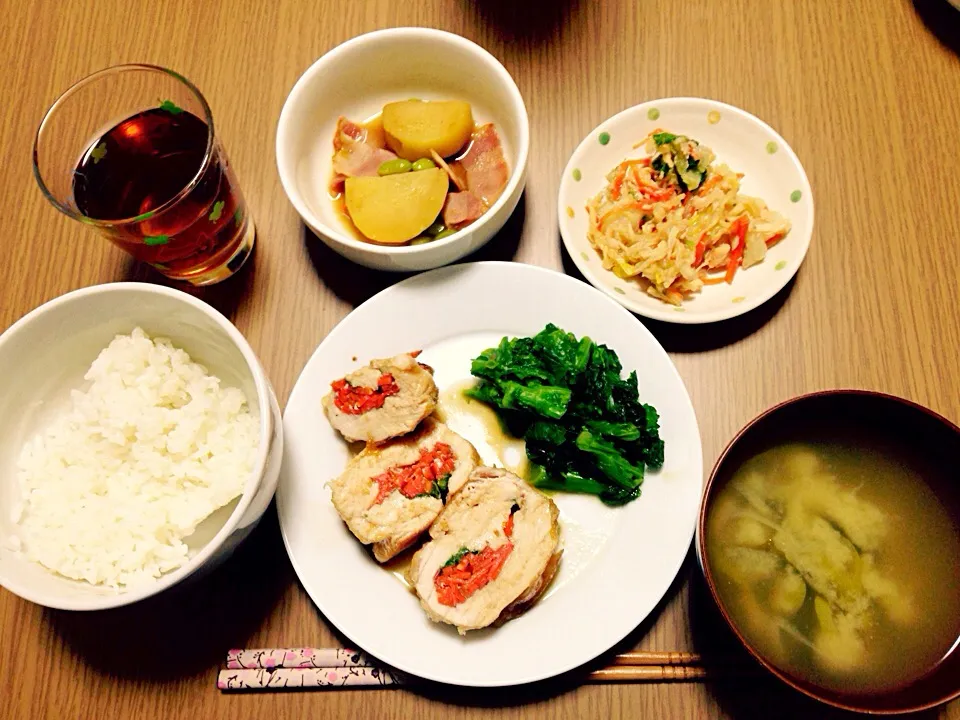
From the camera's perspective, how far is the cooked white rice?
164 cm

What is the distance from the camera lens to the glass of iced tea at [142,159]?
5.80ft

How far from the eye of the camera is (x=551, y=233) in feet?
6.92

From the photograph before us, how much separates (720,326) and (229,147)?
157cm

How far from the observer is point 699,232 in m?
2.03

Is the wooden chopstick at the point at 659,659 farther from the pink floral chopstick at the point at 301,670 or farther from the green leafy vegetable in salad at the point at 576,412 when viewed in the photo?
the pink floral chopstick at the point at 301,670

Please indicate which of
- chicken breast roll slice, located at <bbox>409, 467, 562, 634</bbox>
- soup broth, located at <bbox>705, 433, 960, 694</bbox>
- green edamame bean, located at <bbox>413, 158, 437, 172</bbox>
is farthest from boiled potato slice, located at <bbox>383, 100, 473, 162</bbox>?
soup broth, located at <bbox>705, 433, 960, 694</bbox>

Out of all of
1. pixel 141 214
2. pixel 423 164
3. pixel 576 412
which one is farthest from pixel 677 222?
pixel 141 214

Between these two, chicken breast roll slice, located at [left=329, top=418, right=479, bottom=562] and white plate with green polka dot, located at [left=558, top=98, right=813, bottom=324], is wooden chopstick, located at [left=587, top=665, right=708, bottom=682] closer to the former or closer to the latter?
chicken breast roll slice, located at [left=329, top=418, right=479, bottom=562]

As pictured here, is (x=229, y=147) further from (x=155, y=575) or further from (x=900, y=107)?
(x=900, y=107)

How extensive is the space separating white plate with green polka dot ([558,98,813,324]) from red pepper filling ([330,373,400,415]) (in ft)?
2.00

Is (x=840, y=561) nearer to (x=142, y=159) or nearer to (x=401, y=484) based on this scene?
(x=401, y=484)

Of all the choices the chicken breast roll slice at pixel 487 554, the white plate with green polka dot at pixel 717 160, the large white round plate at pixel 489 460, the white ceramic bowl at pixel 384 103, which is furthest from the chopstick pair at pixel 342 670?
the white ceramic bowl at pixel 384 103

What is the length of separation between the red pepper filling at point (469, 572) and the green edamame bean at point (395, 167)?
99cm

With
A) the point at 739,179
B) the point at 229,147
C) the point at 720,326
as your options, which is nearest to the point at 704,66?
the point at 739,179
